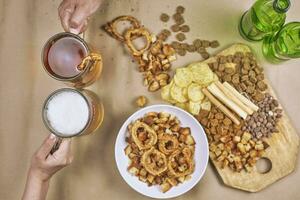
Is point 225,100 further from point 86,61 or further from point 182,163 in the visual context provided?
point 86,61

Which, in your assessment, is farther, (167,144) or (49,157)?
(167,144)

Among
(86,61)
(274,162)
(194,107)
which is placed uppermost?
(86,61)

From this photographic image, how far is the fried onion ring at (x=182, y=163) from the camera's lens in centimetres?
92

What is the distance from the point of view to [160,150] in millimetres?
932

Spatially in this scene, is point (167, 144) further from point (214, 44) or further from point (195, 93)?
point (214, 44)

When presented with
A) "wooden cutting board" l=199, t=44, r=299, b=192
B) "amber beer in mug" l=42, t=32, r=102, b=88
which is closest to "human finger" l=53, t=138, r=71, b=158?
"amber beer in mug" l=42, t=32, r=102, b=88

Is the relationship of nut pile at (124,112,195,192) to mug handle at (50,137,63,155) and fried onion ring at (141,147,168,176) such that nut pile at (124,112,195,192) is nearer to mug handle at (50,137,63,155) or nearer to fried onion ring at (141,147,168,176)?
fried onion ring at (141,147,168,176)

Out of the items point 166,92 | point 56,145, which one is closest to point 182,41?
point 166,92

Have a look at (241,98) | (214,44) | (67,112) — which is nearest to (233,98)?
(241,98)

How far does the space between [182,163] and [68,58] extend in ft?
1.03

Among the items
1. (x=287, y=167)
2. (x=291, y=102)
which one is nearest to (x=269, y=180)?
(x=287, y=167)

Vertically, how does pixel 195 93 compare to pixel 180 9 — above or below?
below

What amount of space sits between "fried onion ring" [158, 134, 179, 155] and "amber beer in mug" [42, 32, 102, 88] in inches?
8.2

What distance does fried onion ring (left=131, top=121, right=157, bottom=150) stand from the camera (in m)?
0.92
